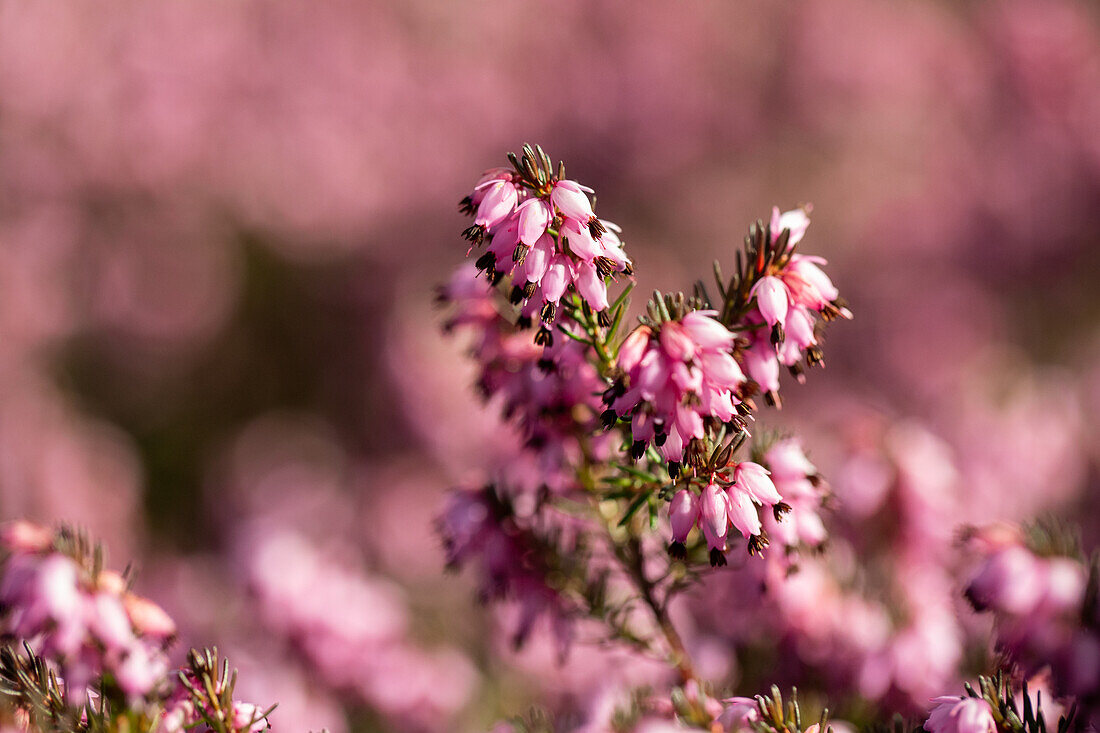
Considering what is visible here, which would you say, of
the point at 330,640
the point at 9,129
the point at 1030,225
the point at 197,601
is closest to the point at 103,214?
the point at 9,129

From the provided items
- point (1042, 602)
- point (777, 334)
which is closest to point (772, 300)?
point (777, 334)

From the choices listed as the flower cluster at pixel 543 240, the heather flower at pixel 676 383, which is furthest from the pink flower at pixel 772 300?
the flower cluster at pixel 543 240

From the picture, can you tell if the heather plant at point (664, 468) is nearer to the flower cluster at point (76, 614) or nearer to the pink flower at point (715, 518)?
the pink flower at point (715, 518)

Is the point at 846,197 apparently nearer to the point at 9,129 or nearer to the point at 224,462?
the point at 224,462

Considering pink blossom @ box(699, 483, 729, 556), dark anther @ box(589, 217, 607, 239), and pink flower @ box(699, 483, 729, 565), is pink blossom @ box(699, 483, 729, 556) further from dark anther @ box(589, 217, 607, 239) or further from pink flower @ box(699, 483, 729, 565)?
dark anther @ box(589, 217, 607, 239)

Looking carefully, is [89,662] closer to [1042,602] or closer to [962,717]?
[962,717]

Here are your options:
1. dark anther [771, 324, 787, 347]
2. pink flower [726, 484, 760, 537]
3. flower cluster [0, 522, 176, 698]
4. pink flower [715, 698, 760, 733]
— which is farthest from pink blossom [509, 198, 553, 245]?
flower cluster [0, 522, 176, 698]
